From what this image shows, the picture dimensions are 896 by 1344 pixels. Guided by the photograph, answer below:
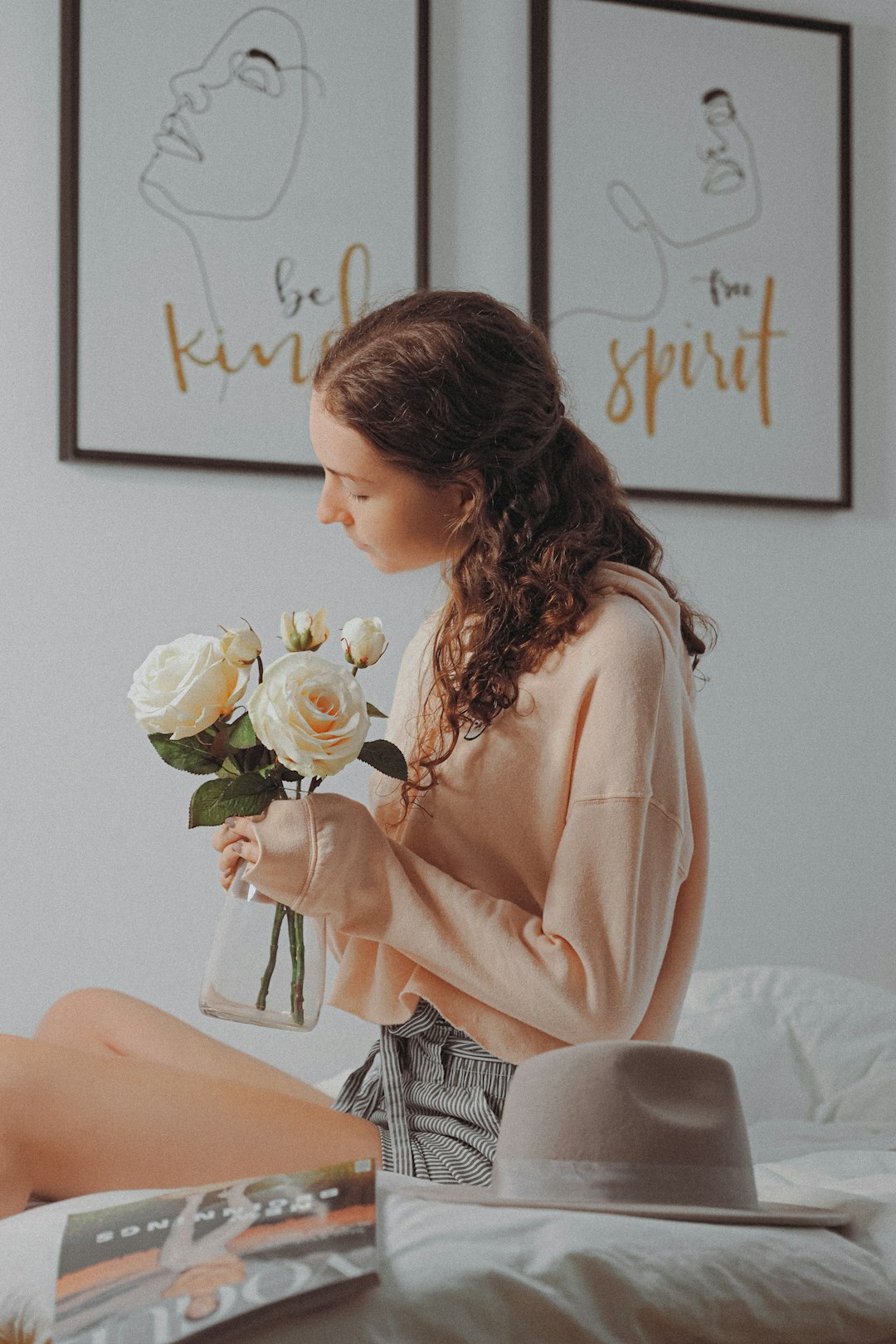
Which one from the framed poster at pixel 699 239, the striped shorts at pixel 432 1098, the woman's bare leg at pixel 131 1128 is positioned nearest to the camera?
the woman's bare leg at pixel 131 1128

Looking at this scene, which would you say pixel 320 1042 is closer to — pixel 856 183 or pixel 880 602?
pixel 880 602

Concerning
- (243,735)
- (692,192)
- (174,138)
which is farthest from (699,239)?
(243,735)

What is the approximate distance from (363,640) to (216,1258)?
556mm

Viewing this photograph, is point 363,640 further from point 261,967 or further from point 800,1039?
point 800,1039

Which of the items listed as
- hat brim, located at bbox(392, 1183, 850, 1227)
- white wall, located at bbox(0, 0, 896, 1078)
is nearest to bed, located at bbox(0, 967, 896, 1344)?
hat brim, located at bbox(392, 1183, 850, 1227)

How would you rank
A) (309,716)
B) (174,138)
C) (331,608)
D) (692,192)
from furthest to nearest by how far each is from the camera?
1. (692,192)
2. (331,608)
3. (174,138)
4. (309,716)

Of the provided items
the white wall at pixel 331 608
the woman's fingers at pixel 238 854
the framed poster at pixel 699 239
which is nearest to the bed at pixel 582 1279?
the woman's fingers at pixel 238 854

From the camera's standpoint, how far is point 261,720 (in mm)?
1121

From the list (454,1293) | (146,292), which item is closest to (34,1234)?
(454,1293)

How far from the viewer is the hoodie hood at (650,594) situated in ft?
4.20

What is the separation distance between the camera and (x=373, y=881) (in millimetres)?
1185

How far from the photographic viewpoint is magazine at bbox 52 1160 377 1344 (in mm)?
763

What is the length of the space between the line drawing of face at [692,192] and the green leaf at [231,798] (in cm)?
144

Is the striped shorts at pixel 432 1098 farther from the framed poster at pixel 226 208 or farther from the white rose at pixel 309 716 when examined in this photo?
the framed poster at pixel 226 208
